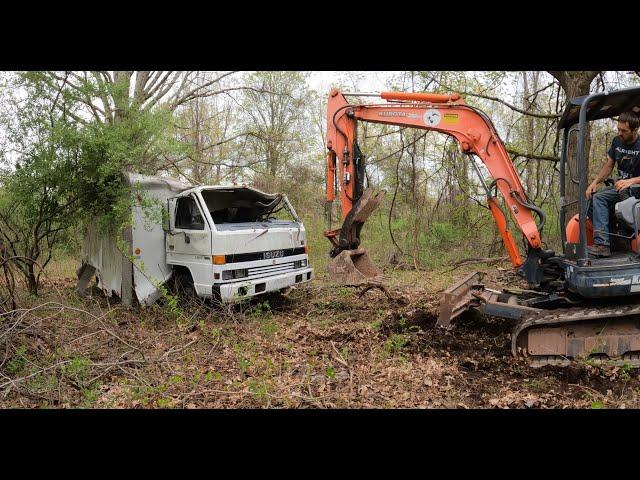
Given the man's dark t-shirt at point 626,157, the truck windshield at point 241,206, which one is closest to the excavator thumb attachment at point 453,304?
the man's dark t-shirt at point 626,157

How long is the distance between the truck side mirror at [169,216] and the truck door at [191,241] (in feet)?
0.13

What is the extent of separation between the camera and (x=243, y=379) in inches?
203

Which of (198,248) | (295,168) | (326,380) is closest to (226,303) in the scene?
(198,248)

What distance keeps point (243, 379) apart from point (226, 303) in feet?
7.94

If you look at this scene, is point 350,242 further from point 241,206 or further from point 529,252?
point 241,206

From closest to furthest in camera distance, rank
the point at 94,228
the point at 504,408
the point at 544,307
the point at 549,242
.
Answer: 1. the point at 504,408
2. the point at 544,307
3. the point at 94,228
4. the point at 549,242

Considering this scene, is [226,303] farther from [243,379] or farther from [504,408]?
[504,408]

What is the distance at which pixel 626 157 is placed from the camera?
5203mm

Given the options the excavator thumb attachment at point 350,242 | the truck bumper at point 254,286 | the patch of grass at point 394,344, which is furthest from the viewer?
the excavator thumb attachment at point 350,242

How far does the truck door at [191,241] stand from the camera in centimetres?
750

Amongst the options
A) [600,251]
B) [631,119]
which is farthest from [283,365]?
[631,119]

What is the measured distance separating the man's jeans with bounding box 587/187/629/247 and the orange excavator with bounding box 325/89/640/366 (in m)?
A: 0.14

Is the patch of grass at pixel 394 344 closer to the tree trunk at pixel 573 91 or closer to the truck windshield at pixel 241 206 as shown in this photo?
the truck windshield at pixel 241 206

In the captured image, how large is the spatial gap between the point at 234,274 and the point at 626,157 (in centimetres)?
564
